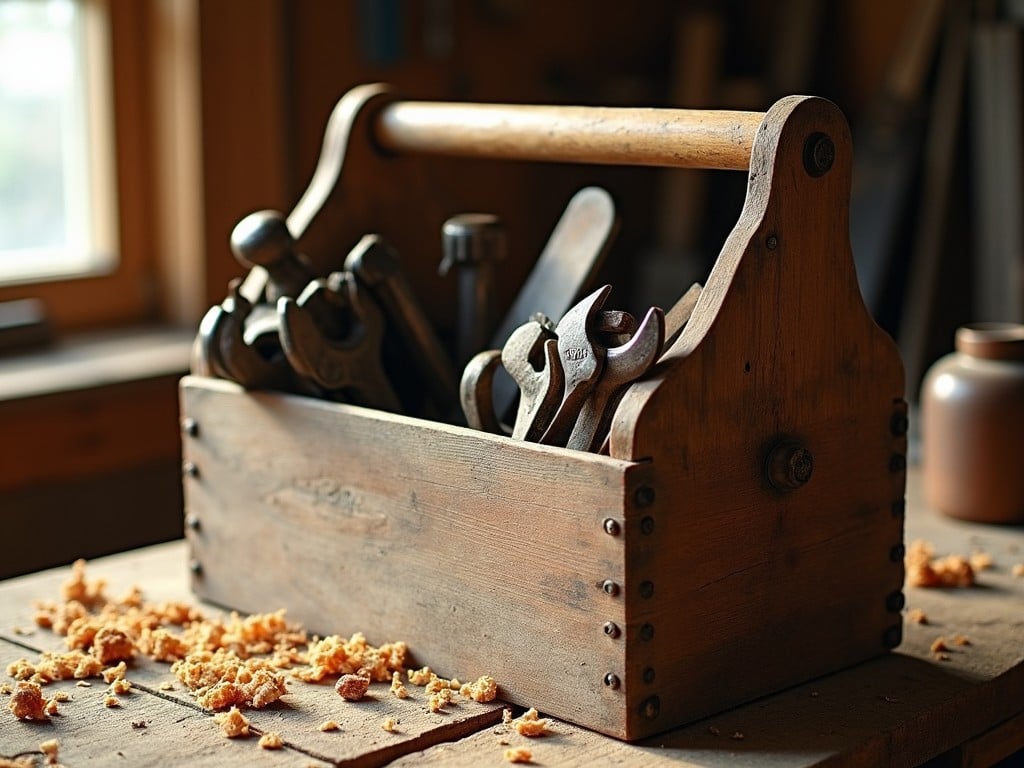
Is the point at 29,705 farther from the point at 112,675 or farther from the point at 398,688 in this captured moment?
the point at 398,688

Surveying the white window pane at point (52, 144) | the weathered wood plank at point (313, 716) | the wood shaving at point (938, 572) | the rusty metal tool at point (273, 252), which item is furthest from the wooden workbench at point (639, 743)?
the white window pane at point (52, 144)

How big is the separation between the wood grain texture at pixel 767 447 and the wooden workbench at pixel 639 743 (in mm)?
34

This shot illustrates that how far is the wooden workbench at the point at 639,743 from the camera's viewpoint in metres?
0.97

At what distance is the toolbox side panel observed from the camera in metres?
1.00

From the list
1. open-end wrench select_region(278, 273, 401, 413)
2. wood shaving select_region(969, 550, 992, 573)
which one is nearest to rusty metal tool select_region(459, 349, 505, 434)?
open-end wrench select_region(278, 273, 401, 413)

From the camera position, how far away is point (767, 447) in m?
1.06

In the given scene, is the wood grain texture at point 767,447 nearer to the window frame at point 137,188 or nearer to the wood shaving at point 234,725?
the wood shaving at point 234,725

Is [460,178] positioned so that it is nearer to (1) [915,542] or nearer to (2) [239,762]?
(1) [915,542]

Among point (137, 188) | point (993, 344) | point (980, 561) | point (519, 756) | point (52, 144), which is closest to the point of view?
point (519, 756)

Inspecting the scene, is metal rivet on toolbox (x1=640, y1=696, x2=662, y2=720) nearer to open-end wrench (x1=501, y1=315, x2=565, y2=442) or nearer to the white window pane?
open-end wrench (x1=501, y1=315, x2=565, y2=442)

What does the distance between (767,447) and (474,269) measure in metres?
0.42

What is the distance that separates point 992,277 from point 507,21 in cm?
116

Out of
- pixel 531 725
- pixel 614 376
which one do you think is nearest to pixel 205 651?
pixel 531 725

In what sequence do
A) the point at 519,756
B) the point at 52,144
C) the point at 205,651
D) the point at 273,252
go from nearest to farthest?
the point at 519,756 → the point at 205,651 → the point at 273,252 → the point at 52,144
